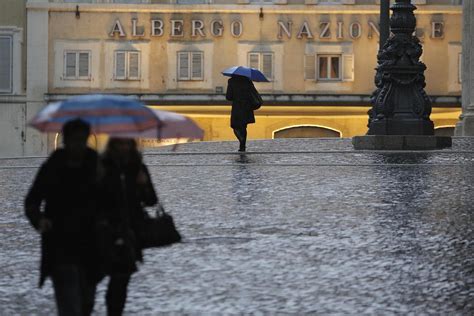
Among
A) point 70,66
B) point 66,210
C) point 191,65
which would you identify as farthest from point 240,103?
point 70,66

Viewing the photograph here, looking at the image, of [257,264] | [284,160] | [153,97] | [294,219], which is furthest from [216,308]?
[153,97]

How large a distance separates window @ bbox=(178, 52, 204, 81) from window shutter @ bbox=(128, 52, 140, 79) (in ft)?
4.33

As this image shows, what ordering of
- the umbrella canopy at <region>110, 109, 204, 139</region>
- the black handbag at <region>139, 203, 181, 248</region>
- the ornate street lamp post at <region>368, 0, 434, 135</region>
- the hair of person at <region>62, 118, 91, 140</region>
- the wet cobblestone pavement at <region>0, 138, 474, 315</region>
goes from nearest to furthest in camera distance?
the hair of person at <region>62, 118, 91, 140</region> → the umbrella canopy at <region>110, 109, 204, 139</region> → the black handbag at <region>139, 203, 181, 248</region> → the wet cobblestone pavement at <region>0, 138, 474, 315</region> → the ornate street lamp post at <region>368, 0, 434, 135</region>

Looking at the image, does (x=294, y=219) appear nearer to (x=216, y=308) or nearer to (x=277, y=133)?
(x=216, y=308)

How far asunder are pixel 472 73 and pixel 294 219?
22567 millimetres

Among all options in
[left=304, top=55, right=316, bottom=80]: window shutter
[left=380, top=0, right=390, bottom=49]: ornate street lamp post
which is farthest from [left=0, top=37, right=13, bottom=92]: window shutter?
[left=380, top=0, right=390, bottom=49]: ornate street lamp post

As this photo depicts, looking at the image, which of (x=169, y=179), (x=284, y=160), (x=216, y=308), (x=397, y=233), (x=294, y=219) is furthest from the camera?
(x=284, y=160)

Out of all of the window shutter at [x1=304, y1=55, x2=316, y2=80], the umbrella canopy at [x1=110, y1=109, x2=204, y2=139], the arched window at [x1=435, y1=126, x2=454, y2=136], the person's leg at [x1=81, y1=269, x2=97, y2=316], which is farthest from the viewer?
the window shutter at [x1=304, y1=55, x2=316, y2=80]

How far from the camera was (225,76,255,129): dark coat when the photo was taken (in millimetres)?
27281

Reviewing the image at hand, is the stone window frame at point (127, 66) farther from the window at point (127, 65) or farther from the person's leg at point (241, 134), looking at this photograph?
the person's leg at point (241, 134)

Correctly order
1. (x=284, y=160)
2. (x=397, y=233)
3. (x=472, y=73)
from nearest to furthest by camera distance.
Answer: (x=397, y=233), (x=284, y=160), (x=472, y=73)

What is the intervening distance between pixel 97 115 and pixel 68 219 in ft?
1.84

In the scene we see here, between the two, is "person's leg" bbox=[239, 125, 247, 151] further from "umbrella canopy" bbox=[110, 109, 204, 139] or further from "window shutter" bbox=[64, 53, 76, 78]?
"window shutter" bbox=[64, 53, 76, 78]

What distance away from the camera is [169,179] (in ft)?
67.9
